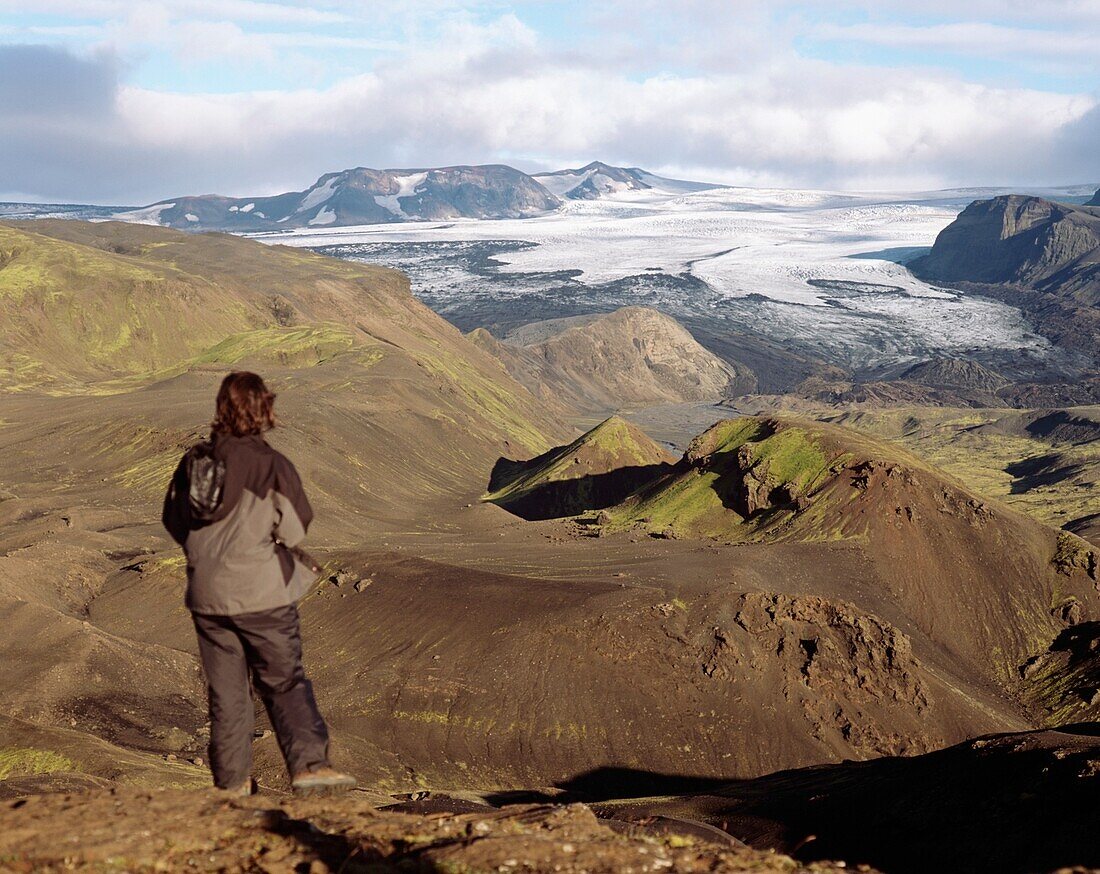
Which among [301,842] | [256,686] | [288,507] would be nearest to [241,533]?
[288,507]

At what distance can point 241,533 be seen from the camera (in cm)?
809

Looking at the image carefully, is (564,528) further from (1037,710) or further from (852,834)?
(852,834)

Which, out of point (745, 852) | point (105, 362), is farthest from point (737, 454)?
point (105, 362)

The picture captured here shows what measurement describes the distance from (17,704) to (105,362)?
9988 centimetres

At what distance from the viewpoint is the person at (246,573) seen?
8.06m

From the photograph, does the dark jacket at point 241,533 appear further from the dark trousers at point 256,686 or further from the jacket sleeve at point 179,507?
the dark trousers at point 256,686

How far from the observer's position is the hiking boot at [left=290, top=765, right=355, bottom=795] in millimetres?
8328

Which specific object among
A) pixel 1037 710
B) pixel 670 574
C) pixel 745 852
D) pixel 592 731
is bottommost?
pixel 1037 710

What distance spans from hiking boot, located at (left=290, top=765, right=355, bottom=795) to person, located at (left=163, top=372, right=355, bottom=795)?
0.04ft

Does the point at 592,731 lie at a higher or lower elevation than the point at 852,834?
lower

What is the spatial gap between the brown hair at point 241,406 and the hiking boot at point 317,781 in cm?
299

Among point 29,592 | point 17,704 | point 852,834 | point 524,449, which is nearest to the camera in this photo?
point 852,834

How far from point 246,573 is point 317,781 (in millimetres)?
1935

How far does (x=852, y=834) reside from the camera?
23.3 meters
